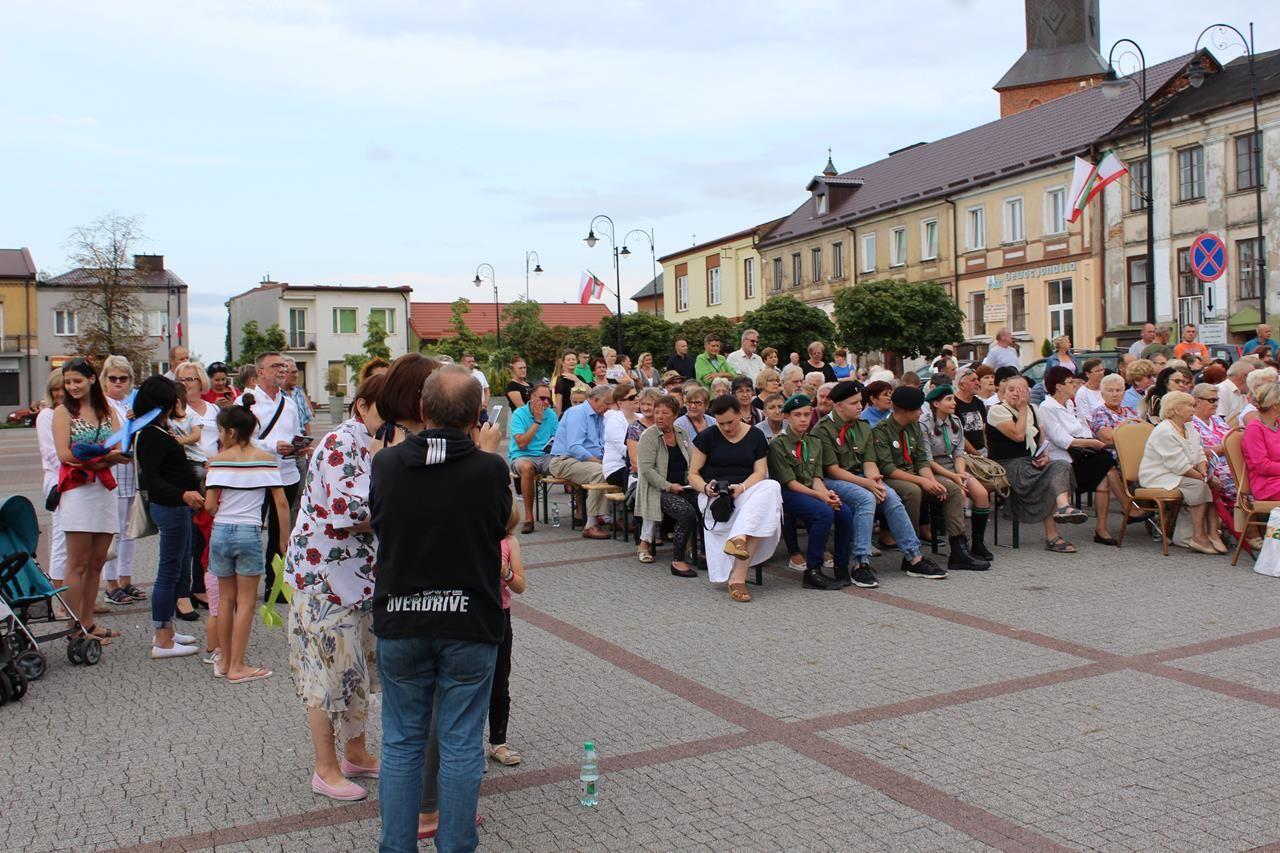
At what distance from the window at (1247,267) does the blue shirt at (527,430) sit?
2888 centimetres

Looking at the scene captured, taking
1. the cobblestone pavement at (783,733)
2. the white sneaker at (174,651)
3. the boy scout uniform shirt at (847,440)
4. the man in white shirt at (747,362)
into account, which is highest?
the man in white shirt at (747,362)

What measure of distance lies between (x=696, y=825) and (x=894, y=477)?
20.6 feet

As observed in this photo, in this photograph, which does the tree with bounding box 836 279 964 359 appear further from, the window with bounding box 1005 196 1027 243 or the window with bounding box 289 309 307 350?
the window with bounding box 289 309 307 350

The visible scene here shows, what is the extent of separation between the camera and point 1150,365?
1308 centimetres

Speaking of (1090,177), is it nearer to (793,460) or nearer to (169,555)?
(793,460)

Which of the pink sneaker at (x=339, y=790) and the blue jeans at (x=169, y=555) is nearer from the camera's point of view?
the pink sneaker at (x=339, y=790)

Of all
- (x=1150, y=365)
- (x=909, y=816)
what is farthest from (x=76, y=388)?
(x=1150, y=365)

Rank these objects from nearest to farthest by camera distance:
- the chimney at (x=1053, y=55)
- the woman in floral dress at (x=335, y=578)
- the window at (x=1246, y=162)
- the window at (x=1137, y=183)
Answer: the woman in floral dress at (x=335, y=578)
the window at (x=1246, y=162)
the window at (x=1137, y=183)
the chimney at (x=1053, y=55)

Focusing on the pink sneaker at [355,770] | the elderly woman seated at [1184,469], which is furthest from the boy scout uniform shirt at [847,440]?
the pink sneaker at [355,770]

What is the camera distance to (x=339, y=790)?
477 centimetres

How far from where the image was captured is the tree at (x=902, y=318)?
126ft

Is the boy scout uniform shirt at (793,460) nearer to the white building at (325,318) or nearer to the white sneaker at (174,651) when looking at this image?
the white sneaker at (174,651)

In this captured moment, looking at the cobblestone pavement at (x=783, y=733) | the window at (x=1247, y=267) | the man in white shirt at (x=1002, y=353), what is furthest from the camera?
the window at (x=1247, y=267)

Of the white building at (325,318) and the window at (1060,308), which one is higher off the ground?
the white building at (325,318)
